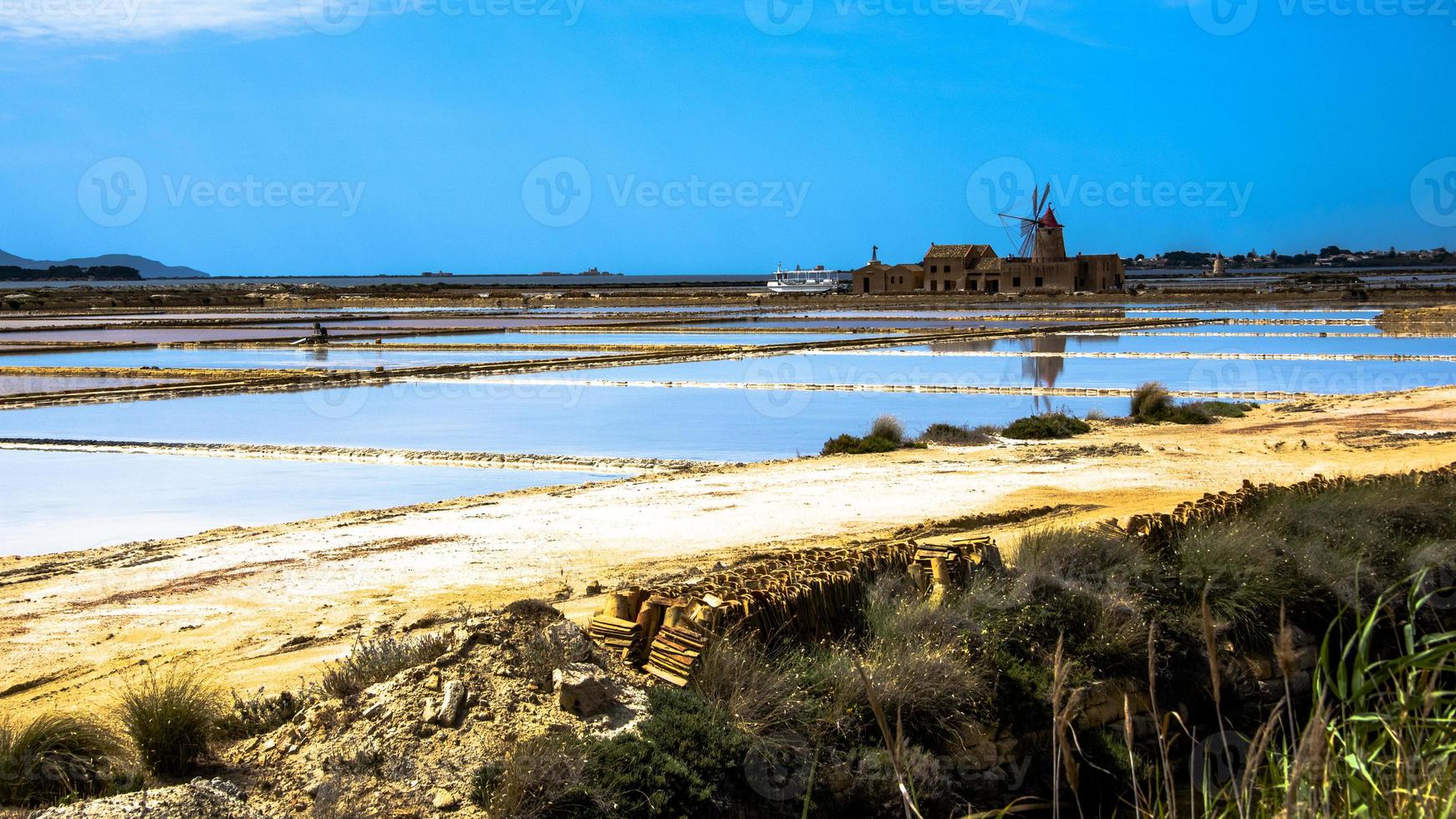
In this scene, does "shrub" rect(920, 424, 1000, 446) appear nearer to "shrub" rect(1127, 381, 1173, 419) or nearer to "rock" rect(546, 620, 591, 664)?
"shrub" rect(1127, 381, 1173, 419)

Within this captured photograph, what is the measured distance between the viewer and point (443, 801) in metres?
3.42

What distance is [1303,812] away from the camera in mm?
2250

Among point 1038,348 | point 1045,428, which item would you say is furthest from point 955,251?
point 1045,428

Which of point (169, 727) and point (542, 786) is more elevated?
point (169, 727)

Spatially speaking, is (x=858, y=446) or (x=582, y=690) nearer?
(x=582, y=690)

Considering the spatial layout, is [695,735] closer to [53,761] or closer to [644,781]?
[644,781]

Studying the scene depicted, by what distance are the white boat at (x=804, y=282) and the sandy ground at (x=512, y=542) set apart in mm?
58419

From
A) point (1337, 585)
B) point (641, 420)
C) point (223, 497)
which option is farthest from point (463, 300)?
point (1337, 585)

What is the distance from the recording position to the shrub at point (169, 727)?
3445mm

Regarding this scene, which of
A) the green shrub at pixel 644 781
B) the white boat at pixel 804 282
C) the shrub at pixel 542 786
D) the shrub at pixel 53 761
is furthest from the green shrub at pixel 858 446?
the white boat at pixel 804 282

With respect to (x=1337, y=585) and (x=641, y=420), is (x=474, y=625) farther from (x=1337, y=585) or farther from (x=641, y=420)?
(x=641, y=420)

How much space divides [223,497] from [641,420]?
5.20 meters

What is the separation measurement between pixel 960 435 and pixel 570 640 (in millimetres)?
7681

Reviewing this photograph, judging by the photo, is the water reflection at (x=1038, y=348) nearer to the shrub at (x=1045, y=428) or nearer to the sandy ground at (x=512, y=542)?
the shrub at (x=1045, y=428)
